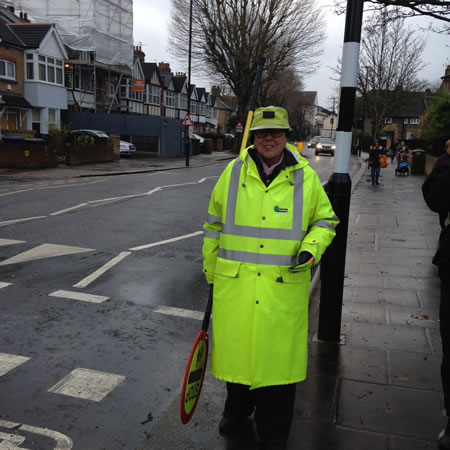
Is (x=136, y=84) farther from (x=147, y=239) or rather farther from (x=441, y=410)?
(x=441, y=410)

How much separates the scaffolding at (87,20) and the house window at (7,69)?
7177mm

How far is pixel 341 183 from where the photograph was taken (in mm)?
4109

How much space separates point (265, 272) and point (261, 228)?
0.78ft

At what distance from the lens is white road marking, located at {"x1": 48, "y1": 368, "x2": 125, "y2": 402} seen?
361 centimetres

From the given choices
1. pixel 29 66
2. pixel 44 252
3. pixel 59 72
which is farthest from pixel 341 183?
pixel 59 72

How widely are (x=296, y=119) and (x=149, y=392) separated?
306ft

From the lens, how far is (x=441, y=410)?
11.0 feet

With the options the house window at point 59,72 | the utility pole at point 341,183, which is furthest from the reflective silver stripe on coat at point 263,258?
the house window at point 59,72

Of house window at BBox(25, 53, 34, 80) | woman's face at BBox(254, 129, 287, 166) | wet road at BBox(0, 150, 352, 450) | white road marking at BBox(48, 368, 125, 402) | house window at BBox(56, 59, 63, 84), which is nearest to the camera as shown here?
woman's face at BBox(254, 129, 287, 166)

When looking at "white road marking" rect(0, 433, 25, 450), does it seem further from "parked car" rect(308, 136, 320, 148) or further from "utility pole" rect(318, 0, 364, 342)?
"parked car" rect(308, 136, 320, 148)

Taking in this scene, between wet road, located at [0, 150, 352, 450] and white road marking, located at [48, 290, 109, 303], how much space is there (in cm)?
1

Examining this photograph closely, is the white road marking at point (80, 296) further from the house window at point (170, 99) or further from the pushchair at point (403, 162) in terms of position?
the house window at point (170, 99)

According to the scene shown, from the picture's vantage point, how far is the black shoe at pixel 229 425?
121 inches

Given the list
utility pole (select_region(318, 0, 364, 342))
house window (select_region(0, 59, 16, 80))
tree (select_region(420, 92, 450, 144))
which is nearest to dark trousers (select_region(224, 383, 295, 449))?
utility pole (select_region(318, 0, 364, 342))
